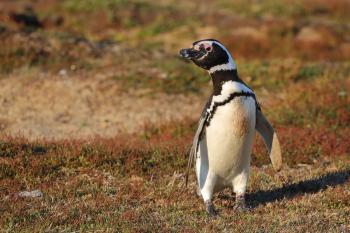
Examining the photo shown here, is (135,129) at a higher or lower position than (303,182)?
lower

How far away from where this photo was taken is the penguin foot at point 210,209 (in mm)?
6875

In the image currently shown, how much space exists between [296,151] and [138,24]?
1766 centimetres

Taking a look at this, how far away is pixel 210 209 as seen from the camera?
6969 mm

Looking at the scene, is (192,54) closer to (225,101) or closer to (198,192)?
(225,101)

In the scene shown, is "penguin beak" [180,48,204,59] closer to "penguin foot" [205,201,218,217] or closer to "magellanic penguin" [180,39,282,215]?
"magellanic penguin" [180,39,282,215]

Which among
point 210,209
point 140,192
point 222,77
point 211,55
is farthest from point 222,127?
point 140,192

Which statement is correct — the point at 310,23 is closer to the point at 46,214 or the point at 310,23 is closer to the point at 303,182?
the point at 303,182

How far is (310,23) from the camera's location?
26438 millimetres

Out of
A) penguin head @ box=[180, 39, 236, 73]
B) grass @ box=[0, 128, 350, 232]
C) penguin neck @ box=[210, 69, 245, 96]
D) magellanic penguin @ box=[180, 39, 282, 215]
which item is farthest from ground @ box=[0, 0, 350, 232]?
penguin head @ box=[180, 39, 236, 73]

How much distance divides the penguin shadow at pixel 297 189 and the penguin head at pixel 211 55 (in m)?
1.56

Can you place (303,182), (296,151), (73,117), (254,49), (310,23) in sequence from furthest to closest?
(310,23)
(254,49)
(73,117)
(296,151)
(303,182)

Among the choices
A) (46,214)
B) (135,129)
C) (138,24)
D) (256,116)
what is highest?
(256,116)

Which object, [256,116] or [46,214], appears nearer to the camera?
[46,214]

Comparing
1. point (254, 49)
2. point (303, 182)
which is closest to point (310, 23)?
point (254, 49)
